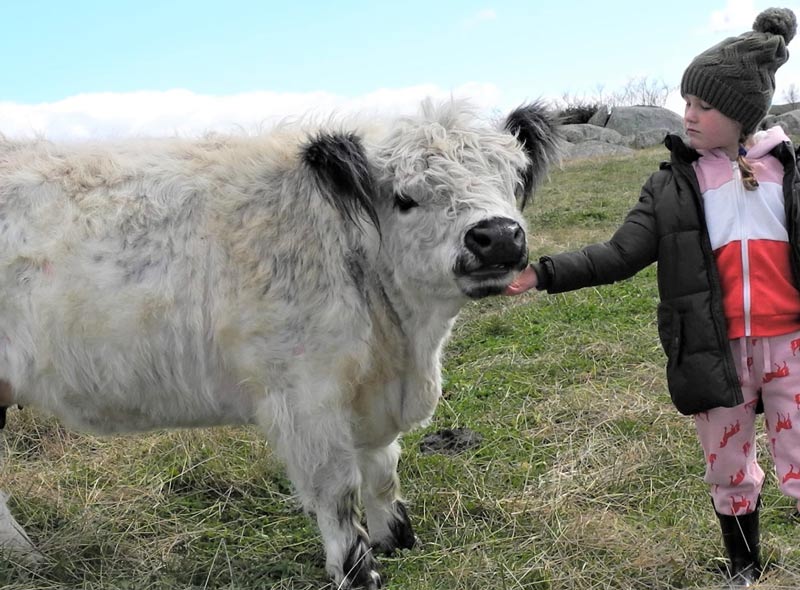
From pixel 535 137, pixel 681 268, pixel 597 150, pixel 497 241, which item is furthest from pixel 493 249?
pixel 597 150

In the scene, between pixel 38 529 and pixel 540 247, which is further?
pixel 540 247

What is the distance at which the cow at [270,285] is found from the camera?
126 inches

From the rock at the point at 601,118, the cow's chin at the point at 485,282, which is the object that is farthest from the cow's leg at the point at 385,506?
the rock at the point at 601,118

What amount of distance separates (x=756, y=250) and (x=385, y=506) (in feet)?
6.32

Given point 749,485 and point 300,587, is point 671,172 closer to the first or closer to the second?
point 749,485

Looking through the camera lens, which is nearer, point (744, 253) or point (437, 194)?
point (744, 253)

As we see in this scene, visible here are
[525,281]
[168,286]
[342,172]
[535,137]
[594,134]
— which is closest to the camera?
[525,281]

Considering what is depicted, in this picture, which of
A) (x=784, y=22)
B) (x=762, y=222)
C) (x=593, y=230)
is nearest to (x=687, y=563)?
(x=762, y=222)

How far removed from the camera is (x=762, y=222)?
2857mm

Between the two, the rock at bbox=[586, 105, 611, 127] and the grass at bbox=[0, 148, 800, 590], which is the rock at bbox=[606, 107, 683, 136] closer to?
the rock at bbox=[586, 105, 611, 127]

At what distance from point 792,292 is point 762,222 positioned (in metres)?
0.26

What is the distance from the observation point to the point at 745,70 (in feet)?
9.27

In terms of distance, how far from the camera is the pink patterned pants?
112 inches

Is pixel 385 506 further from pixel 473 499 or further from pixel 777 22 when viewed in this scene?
pixel 777 22
